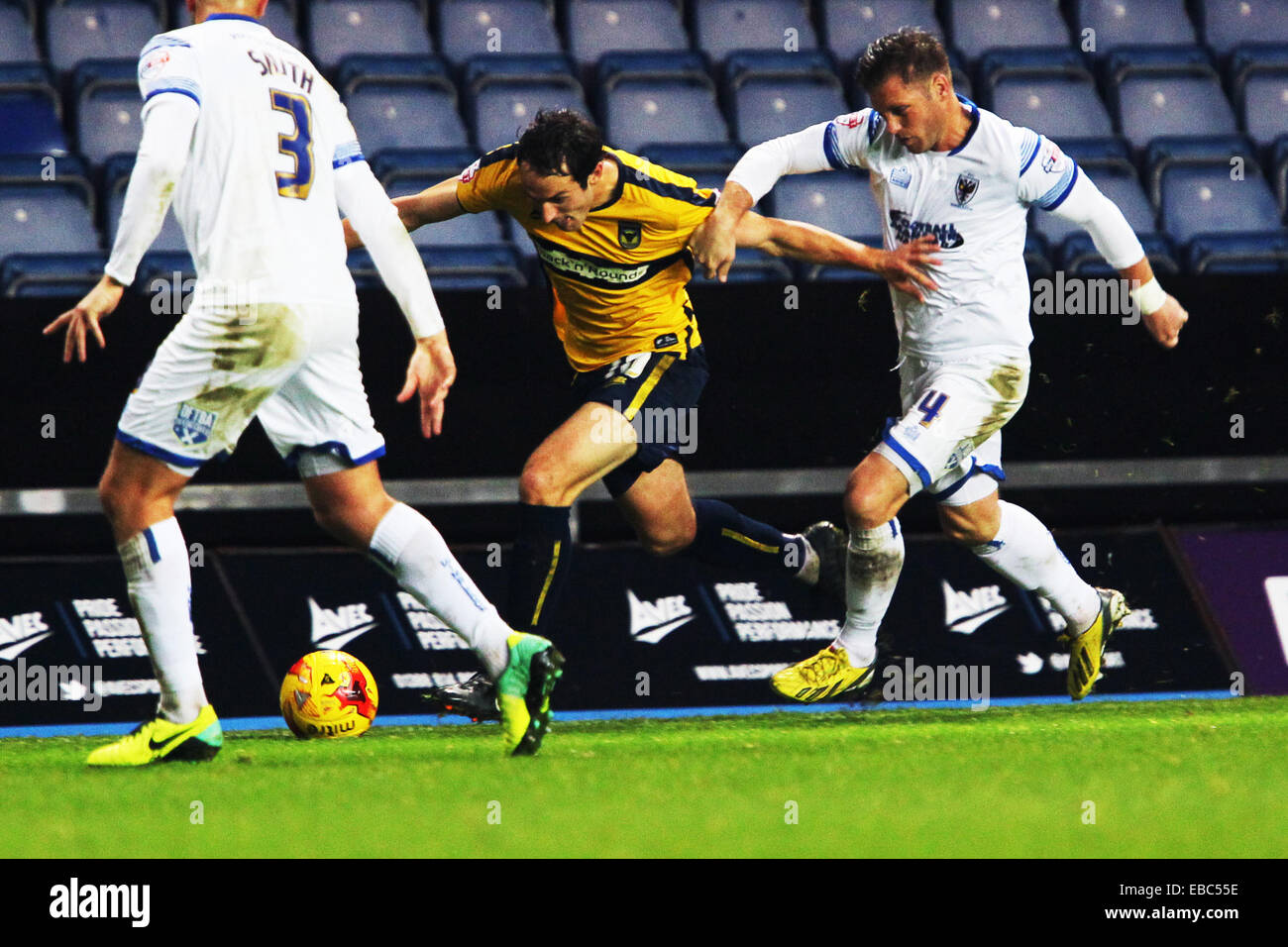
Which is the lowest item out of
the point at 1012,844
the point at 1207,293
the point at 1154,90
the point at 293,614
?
the point at 1012,844

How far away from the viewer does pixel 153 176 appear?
4285 mm

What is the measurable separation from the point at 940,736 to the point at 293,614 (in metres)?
2.88

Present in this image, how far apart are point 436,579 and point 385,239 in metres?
0.93

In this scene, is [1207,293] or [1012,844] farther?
[1207,293]

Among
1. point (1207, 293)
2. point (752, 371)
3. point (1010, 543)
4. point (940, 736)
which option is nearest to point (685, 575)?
point (752, 371)

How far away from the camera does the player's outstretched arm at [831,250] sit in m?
5.67

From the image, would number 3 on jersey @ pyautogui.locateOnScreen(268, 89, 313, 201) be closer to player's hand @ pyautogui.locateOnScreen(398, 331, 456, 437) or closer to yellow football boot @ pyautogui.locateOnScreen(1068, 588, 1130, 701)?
player's hand @ pyautogui.locateOnScreen(398, 331, 456, 437)

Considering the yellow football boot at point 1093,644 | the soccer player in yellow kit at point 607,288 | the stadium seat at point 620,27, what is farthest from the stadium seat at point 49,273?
the yellow football boot at point 1093,644

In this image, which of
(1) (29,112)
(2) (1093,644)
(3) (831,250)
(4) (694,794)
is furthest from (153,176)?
(1) (29,112)

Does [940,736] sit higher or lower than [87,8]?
Result: lower

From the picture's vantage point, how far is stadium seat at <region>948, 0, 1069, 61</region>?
11.2 metres

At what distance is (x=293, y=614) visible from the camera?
703cm

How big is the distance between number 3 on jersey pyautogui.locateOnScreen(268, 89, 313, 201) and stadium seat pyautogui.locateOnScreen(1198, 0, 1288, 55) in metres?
8.46
